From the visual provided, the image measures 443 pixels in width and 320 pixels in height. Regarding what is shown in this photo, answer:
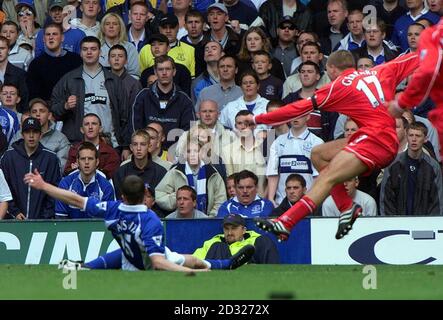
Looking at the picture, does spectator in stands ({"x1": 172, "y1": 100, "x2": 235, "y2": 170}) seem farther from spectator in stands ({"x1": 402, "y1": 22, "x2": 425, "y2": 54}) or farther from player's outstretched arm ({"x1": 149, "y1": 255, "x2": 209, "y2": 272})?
player's outstretched arm ({"x1": 149, "y1": 255, "x2": 209, "y2": 272})

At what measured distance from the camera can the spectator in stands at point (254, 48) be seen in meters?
20.8

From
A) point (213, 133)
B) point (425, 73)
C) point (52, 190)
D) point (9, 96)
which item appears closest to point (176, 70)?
point (213, 133)

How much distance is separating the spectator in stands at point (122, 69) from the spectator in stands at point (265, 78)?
184cm

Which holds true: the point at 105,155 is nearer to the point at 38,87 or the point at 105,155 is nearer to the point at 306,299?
the point at 38,87

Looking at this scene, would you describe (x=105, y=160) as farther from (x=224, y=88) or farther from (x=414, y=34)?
(x=414, y=34)

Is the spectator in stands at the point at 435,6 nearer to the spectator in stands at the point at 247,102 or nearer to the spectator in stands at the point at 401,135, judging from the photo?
the spectator in stands at the point at 401,135

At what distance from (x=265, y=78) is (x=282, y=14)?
2.09m

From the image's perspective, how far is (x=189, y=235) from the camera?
17.4 metres

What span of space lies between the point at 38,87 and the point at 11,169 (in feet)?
8.33

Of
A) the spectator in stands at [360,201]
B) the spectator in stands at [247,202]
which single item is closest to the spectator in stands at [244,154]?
the spectator in stands at [247,202]

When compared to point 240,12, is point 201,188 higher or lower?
lower

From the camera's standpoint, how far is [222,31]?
21594 mm

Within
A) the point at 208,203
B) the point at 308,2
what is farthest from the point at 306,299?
the point at 308,2

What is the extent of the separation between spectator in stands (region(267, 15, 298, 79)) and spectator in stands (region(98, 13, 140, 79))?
219 centimetres
